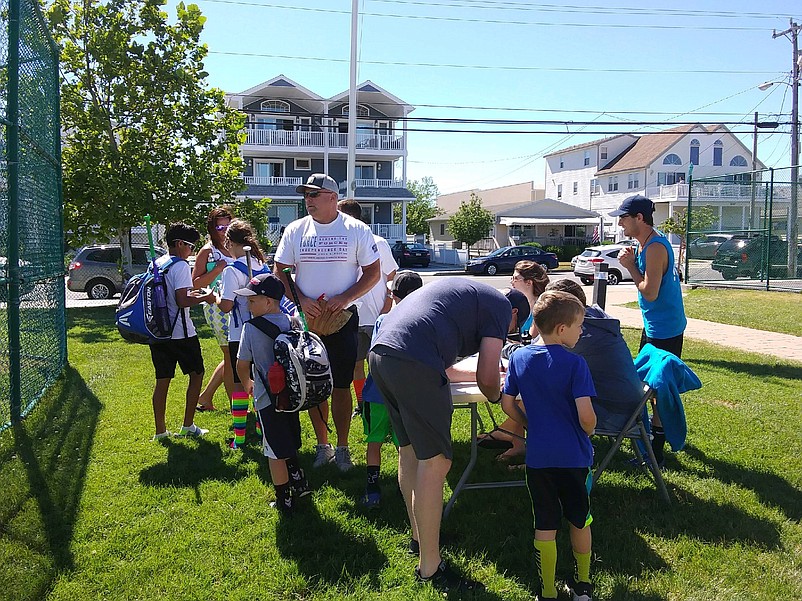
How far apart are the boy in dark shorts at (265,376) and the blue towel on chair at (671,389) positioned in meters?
2.25

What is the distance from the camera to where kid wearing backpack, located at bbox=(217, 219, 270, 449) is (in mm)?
4953

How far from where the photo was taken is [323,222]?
14.4 ft

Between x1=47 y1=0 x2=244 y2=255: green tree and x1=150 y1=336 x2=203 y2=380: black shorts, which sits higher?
x1=47 y1=0 x2=244 y2=255: green tree

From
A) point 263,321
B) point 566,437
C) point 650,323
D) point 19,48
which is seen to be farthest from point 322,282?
point 19,48

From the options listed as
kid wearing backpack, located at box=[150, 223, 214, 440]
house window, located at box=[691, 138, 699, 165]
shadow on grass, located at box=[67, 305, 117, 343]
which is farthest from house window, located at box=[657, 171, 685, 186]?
kid wearing backpack, located at box=[150, 223, 214, 440]

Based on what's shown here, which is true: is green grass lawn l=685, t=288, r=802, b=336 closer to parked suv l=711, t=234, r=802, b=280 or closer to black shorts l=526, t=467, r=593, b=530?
parked suv l=711, t=234, r=802, b=280

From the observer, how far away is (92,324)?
12.2 m

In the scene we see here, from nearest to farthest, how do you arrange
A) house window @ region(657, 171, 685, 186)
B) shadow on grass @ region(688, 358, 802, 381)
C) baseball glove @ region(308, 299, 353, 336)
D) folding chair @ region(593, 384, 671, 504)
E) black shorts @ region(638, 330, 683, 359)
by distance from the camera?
folding chair @ region(593, 384, 671, 504), baseball glove @ region(308, 299, 353, 336), black shorts @ region(638, 330, 683, 359), shadow on grass @ region(688, 358, 802, 381), house window @ region(657, 171, 685, 186)

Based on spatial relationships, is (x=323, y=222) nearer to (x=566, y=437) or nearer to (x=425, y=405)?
(x=425, y=405)

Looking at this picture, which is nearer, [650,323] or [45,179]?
[650,323]

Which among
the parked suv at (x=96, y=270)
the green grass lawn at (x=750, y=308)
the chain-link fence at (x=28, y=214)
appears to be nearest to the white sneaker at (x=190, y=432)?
the chain-link fence at (x=28, y=214)

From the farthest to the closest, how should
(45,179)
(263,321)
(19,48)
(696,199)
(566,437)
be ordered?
(696,199), (45,179), (19,48), (263,321), (566,437)

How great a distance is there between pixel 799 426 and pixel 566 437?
141 inches

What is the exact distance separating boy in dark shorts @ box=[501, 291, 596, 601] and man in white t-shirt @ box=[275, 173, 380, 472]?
5.32ft
